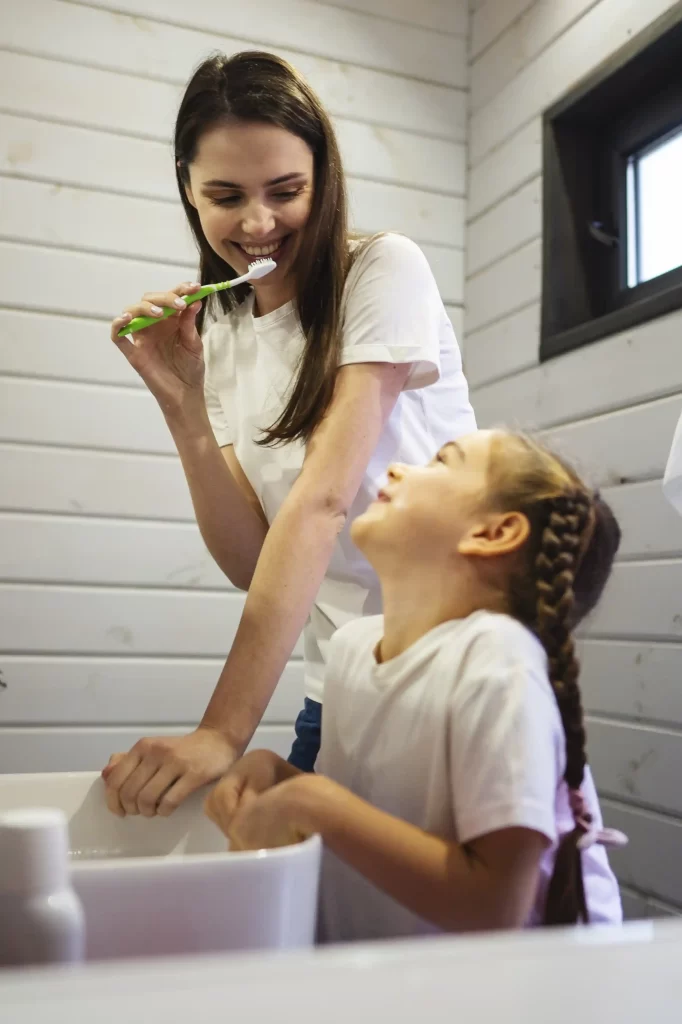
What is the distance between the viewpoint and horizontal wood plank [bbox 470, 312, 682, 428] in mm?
513

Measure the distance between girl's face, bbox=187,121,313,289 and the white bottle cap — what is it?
32 cm

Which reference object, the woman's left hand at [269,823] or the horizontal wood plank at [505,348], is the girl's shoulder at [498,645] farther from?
the horizontal wood plank at [505,348]

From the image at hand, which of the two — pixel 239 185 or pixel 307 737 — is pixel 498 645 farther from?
pixel 239 185

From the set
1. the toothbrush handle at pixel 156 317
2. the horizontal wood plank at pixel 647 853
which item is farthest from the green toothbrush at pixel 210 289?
the horizontal wood plank at pixel 647 853

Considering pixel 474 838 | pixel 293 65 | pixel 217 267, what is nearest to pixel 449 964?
pixel 474 838

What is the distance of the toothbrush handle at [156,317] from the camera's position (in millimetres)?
469

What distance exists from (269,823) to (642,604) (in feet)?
0.72

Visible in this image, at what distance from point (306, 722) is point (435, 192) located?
0.40m

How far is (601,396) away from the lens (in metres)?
0.51

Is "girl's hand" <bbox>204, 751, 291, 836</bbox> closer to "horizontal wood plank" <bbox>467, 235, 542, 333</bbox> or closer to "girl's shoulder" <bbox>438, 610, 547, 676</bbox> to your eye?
"girl's shoulder" <bbox>438, 610, 547, 676</bbox>

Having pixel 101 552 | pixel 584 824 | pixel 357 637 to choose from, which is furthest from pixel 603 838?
pixel 101 552

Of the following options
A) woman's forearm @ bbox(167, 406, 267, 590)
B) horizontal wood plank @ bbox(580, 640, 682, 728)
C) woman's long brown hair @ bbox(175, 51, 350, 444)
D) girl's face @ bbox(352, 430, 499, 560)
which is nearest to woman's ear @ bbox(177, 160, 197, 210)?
woman's long brown hair @ bbox(175, 51, 350, 444)

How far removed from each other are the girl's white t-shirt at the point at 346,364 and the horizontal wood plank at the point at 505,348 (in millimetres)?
53

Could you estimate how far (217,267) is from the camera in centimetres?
50
